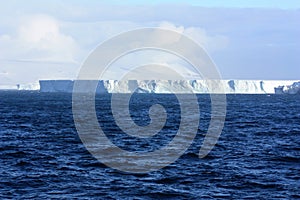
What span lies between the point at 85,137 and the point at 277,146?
54.8 feet

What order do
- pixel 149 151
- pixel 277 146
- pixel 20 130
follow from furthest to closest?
pixel 20 130 < pixel 277 146 < pixel 149 151

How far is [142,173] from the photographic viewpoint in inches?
1045

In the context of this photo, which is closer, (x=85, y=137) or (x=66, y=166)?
(x=66, y=166)

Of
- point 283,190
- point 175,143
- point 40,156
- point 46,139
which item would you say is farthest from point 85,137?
point 283,190

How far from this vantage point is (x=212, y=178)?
25.4 metres

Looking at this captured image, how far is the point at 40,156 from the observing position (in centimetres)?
3158

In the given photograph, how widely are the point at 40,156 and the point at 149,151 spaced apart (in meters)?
7.72

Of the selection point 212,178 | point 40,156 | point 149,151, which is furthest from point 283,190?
point 40,156

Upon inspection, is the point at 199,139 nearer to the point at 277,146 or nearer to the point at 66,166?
the point at 277,146

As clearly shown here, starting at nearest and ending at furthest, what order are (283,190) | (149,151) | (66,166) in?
(283,190) → (66,166) → (149,151)

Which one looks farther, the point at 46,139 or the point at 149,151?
the point at 46,139

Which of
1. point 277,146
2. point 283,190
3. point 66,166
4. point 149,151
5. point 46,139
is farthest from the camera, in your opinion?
point 46,139

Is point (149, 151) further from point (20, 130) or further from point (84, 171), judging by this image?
point (20, 130)

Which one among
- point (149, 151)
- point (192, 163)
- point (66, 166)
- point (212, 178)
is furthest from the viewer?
point (149, 151)
